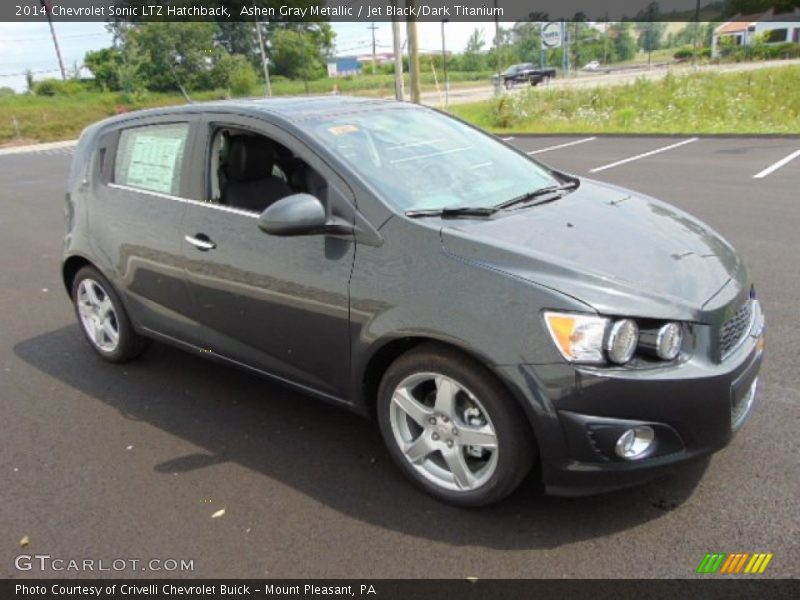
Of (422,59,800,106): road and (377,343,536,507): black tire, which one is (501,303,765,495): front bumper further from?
(422,59,800,106): road

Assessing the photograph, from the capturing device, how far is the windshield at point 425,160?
316cm

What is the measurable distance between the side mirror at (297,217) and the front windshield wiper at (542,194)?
0.83 metres

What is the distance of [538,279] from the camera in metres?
2.54

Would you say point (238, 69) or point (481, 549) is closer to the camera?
point (481, 549)

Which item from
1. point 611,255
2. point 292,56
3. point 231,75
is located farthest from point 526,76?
point 611,255

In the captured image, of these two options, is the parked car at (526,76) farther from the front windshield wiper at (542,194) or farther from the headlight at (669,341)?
the headlight at (669,341)

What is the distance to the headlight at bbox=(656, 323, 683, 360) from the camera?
247 cm

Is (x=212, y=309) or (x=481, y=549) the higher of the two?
(x=212, y=309)

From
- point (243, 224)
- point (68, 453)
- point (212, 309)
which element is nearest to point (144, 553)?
point (68, 453)

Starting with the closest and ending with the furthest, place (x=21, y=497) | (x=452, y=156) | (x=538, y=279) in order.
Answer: (x=538, y=279), (x=21, y=497), (x=452, y=156)

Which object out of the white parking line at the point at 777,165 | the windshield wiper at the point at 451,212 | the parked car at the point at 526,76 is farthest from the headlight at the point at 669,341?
the parked car at the point at 526,76
